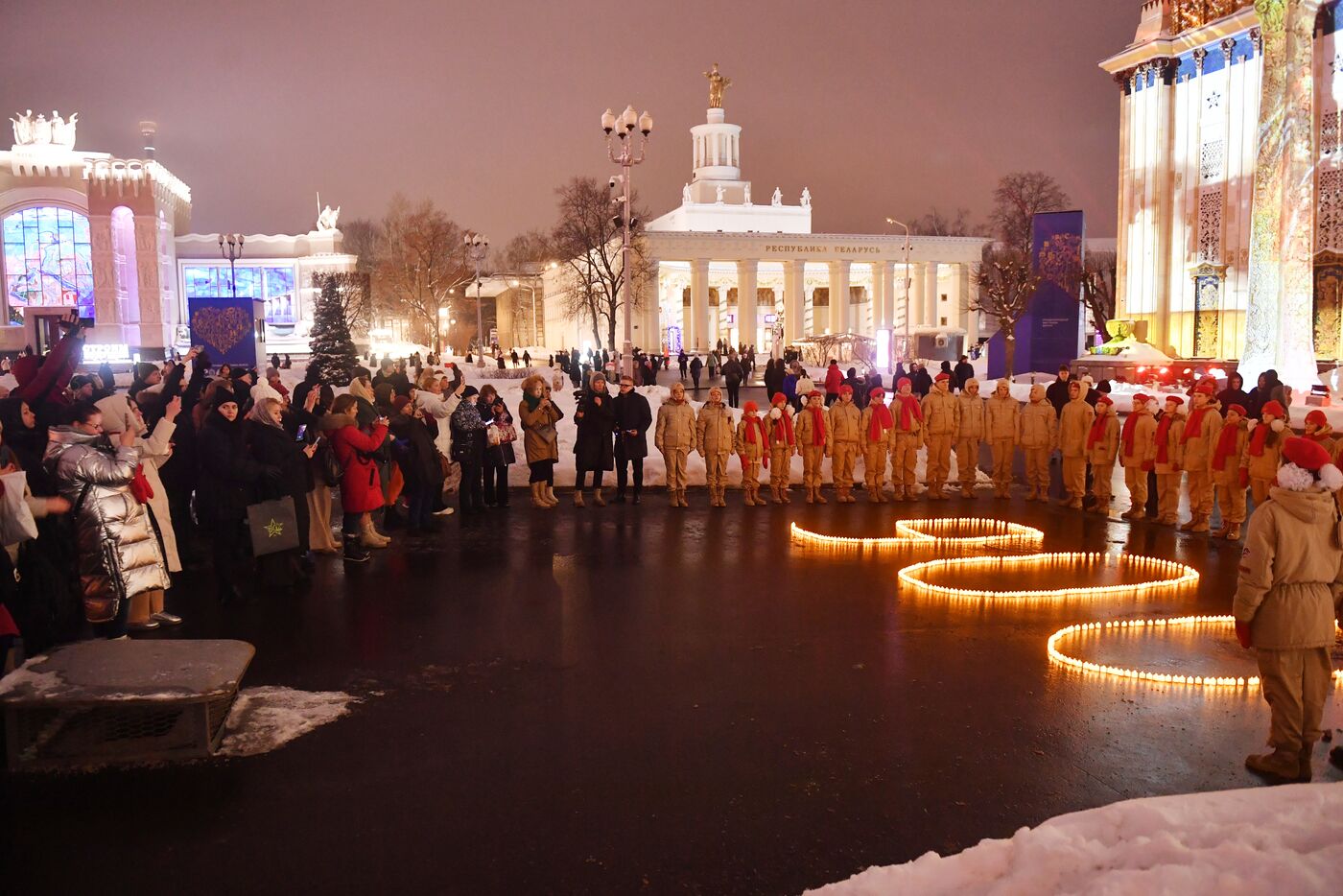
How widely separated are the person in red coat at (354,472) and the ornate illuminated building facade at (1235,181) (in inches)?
1008

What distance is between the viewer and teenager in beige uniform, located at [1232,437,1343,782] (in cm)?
529

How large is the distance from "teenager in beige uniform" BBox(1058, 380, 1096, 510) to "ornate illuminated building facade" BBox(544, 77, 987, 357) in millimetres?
48481

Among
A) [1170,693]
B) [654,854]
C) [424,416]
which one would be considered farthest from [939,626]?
[424,416]

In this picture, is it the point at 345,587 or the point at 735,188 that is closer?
the point at 345,587

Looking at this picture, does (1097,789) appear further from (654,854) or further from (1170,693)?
(654,854)

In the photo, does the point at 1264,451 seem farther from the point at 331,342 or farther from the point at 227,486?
the point at 331,342

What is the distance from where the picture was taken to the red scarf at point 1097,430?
534 inches

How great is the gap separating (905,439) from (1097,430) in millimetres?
2669

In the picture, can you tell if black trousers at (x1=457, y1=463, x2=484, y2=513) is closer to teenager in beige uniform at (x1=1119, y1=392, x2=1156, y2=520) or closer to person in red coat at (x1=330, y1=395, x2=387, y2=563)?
person in red coat at (x1=330, y1=395, x2=387, y2=563)

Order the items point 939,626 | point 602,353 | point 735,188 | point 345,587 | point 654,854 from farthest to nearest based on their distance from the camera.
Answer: point 735,188
point 602,353
point 345,587
point 939,626
point 654,854

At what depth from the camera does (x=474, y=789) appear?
5.28 metres

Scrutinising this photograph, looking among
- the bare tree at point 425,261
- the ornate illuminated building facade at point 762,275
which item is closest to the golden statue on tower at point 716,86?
the ornate illuminated building facade at point 762,275

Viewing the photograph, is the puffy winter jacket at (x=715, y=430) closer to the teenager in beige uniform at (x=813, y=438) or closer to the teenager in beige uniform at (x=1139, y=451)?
the teenager in beige uniform at (x=813, y=438)

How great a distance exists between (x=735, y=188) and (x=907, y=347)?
3753 cm
